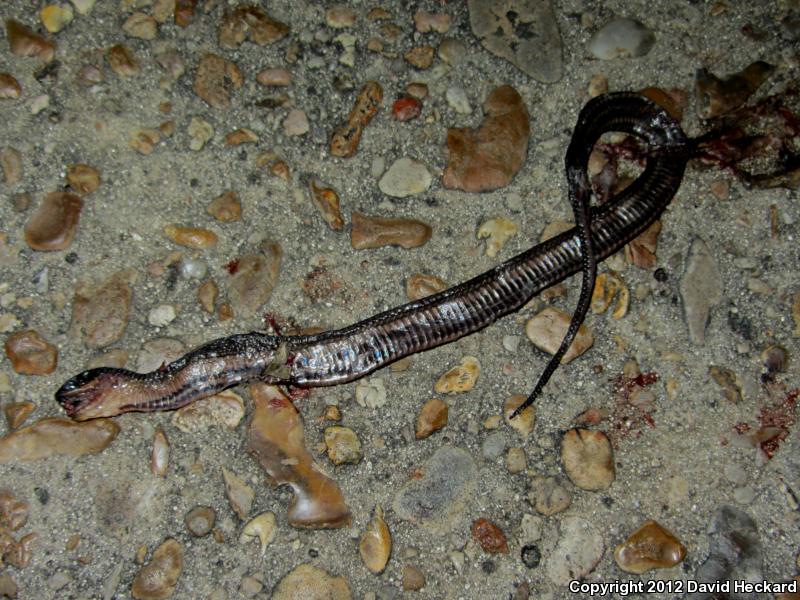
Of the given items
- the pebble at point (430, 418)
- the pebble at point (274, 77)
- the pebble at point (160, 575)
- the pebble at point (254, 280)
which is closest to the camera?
the pebble at point (160, 575)

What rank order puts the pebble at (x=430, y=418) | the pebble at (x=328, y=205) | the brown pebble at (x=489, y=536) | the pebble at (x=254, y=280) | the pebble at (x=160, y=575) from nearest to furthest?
the pebble at (x=160, y=575) → the brown pebble at (x=489, y=536) → the pebble at (x=430, y=418) → the pebble at (x=254, y=280) → the pebble at (x=328, y=205)

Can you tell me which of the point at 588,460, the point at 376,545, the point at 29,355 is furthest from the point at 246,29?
the point at 588,460

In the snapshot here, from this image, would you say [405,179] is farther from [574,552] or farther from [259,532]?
[574,552]

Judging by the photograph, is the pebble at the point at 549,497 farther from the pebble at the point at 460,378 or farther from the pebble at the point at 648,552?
the pebble at the point at 460,378

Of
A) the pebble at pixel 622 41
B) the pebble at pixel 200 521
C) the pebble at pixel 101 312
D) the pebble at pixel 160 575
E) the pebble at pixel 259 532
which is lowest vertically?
the pebble at pixel 160 575

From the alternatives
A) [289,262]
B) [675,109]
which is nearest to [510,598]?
[289,262]

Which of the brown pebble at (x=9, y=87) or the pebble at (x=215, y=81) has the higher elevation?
the pebble at (x=215, y=81)

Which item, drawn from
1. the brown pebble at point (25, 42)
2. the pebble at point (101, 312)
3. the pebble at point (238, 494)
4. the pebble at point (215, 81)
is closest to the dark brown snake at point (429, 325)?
the pebble at point (101, 312)
